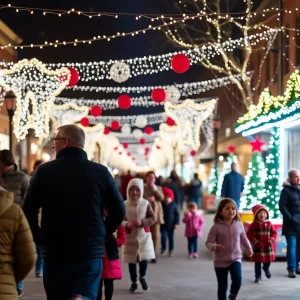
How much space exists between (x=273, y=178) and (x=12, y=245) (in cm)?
1251

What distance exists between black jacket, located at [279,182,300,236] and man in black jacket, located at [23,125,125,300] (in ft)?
24.3

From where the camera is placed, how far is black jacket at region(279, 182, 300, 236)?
1353 cm

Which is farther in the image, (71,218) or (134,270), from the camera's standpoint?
(134,270)

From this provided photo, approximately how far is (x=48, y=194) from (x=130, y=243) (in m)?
5.55

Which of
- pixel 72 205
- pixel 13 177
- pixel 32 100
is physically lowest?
pixel 72 205

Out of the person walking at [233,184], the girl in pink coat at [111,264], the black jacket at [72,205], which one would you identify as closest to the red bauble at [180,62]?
the person walking at [233,184]

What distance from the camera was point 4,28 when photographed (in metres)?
51.0

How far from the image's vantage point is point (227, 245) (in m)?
9.88

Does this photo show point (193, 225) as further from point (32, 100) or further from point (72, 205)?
point (32, 100)

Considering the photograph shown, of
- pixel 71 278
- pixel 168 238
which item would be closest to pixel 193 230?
pixel 168 238

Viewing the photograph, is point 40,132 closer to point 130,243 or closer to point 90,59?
point 130,243

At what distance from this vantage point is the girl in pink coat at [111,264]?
847 cm

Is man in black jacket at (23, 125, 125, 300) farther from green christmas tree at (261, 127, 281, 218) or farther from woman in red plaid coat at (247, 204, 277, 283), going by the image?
green christmas tree at (261, 127, 281, 218)

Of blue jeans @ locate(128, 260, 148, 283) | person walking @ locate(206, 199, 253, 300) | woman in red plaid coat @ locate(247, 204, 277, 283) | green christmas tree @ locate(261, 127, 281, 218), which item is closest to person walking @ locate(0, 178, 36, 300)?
person walking @ locate(206, 199, 253, 300)
